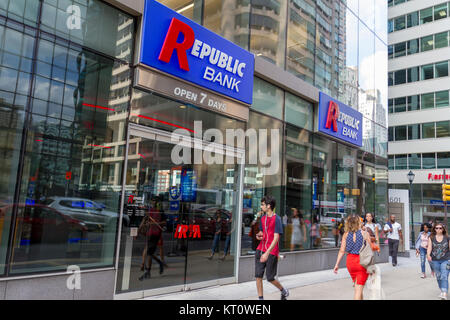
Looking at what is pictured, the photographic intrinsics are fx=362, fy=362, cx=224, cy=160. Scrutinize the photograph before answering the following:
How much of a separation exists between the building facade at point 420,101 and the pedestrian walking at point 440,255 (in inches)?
1122

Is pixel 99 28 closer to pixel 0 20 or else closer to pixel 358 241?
pixel 0 20

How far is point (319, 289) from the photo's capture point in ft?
29.0

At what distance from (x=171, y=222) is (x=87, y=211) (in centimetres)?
189

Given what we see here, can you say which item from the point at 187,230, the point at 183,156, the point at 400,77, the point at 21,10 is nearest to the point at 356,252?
the point at 187,230

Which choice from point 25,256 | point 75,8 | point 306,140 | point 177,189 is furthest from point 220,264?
point 75,8

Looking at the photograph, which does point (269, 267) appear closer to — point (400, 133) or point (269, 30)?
point (269, 30)

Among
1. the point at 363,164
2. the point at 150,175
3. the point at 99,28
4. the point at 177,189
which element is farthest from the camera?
the point at 363,164

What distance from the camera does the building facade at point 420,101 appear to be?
113ft

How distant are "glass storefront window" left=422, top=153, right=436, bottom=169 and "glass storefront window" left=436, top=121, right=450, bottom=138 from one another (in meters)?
1.96

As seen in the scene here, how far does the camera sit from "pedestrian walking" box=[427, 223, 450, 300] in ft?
27.3

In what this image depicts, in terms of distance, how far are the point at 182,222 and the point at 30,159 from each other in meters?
3.40

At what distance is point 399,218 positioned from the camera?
20.1m

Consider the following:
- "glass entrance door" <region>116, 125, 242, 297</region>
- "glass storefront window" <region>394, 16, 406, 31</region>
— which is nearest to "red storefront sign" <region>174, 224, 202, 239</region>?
"glass entrance door" <region>116, 125, 242, 297</region>

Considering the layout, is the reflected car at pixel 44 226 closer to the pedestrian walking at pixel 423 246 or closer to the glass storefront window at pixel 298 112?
the glass storefront window at pixel 298 112
